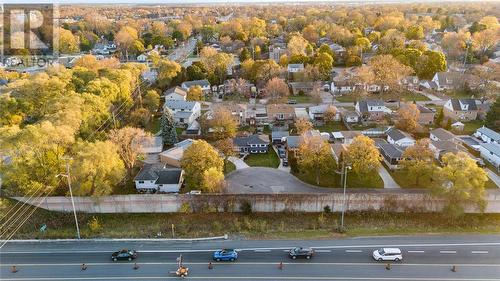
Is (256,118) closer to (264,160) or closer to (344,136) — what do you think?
(264,160)

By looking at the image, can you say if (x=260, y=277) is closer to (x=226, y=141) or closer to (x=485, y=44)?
(x=226, y=141)

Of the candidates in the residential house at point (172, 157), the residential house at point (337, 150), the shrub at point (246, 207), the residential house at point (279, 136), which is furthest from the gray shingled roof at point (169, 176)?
the residential house at point (337, 150)

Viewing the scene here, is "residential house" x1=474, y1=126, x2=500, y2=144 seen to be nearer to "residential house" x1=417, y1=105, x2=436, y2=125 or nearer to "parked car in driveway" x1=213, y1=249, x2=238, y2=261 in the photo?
"residential house" x1=417, y1=105, x2=436, y2=125

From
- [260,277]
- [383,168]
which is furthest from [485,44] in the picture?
[260,277]

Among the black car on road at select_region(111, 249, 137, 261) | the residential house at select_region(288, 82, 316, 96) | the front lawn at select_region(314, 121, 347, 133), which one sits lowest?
the black car on road at select_region(111, 249, 137, 261)

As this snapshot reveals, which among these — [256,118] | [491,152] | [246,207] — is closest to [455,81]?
[491,152]

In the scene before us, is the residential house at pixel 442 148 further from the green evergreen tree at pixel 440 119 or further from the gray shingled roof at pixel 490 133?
the green evergreen tree at pixel 440 119

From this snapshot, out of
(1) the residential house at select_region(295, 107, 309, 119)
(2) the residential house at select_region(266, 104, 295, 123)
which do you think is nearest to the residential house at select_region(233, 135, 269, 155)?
(2) the residential house at select_region(266, 104, 295, 123)
